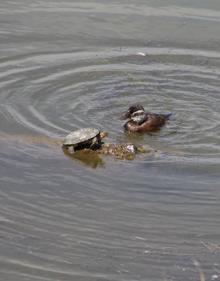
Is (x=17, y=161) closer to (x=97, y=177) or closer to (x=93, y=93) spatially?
(x=97, y=177)

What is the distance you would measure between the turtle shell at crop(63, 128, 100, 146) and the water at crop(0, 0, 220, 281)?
0.55 feet

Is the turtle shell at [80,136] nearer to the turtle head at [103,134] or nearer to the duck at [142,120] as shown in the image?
the turtle head at [103,134]

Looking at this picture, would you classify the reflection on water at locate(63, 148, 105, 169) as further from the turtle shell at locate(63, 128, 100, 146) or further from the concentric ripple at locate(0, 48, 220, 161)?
the concentric ripple at locate(0, 48, 220, 161)

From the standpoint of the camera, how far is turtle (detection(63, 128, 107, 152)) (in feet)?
22.6

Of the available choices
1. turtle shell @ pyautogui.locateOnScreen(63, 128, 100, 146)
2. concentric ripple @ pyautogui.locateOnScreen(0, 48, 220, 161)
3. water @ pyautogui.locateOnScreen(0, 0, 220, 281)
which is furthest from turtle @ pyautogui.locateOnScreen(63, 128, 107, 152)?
concentric ripple @ pyautogui.locateOnScreen(0, 48, 220, 161)

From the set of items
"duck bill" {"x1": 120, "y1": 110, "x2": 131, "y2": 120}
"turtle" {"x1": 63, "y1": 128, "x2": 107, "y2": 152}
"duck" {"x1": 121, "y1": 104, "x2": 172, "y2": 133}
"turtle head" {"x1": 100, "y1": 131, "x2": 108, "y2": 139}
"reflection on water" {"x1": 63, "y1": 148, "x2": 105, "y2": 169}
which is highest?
"duck bill" {"x1": 120, "y1": 110, "x2": 131, "y2": 120}

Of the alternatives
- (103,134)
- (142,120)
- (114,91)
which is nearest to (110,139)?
(103,134)

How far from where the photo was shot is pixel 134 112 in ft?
25.3

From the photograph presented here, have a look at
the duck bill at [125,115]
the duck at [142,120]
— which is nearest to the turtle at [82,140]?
the duck at [142,120]

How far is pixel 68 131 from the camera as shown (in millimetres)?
7547

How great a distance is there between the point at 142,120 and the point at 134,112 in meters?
0.15

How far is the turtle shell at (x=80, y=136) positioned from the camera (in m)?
6.87

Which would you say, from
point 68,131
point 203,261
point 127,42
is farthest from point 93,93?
point 203,261

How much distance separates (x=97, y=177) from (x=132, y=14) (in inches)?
213
